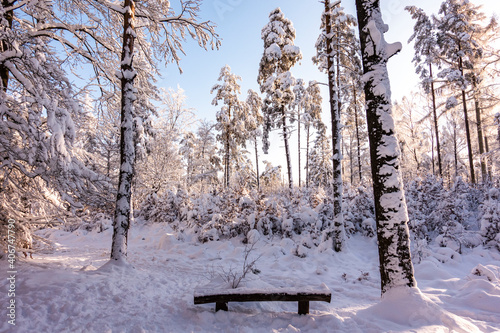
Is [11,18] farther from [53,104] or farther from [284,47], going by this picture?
[284,47]

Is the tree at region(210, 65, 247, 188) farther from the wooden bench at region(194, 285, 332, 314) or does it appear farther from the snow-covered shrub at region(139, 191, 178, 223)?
the wooden bench at region(194, 285, 332, 314)

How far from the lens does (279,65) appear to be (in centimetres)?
1623

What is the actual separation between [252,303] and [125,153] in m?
4.55

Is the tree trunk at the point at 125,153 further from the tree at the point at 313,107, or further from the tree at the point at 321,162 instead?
the tree at the point at 321,162

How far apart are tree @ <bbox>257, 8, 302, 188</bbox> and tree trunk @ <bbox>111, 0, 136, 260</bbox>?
34.7ft

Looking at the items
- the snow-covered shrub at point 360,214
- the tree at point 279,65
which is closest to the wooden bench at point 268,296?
Result: the snow-covered shrub at point 360,214

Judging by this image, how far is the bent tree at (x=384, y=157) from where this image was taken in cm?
365

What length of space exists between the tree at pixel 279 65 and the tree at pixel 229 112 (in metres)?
4.94

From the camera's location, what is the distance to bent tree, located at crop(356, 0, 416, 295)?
3.65 meters

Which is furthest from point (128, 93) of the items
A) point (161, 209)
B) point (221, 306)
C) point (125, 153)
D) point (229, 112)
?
point (229, 112)

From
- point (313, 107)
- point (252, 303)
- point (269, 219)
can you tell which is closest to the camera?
point (252, 303)

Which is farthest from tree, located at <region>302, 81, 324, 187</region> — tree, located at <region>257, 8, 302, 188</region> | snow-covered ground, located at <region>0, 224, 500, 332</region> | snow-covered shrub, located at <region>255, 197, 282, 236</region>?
snow-covered ground, located at <region>0, 224, 500, 332</region>

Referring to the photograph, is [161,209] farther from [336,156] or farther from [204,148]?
[204,148]

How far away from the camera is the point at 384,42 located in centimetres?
397
